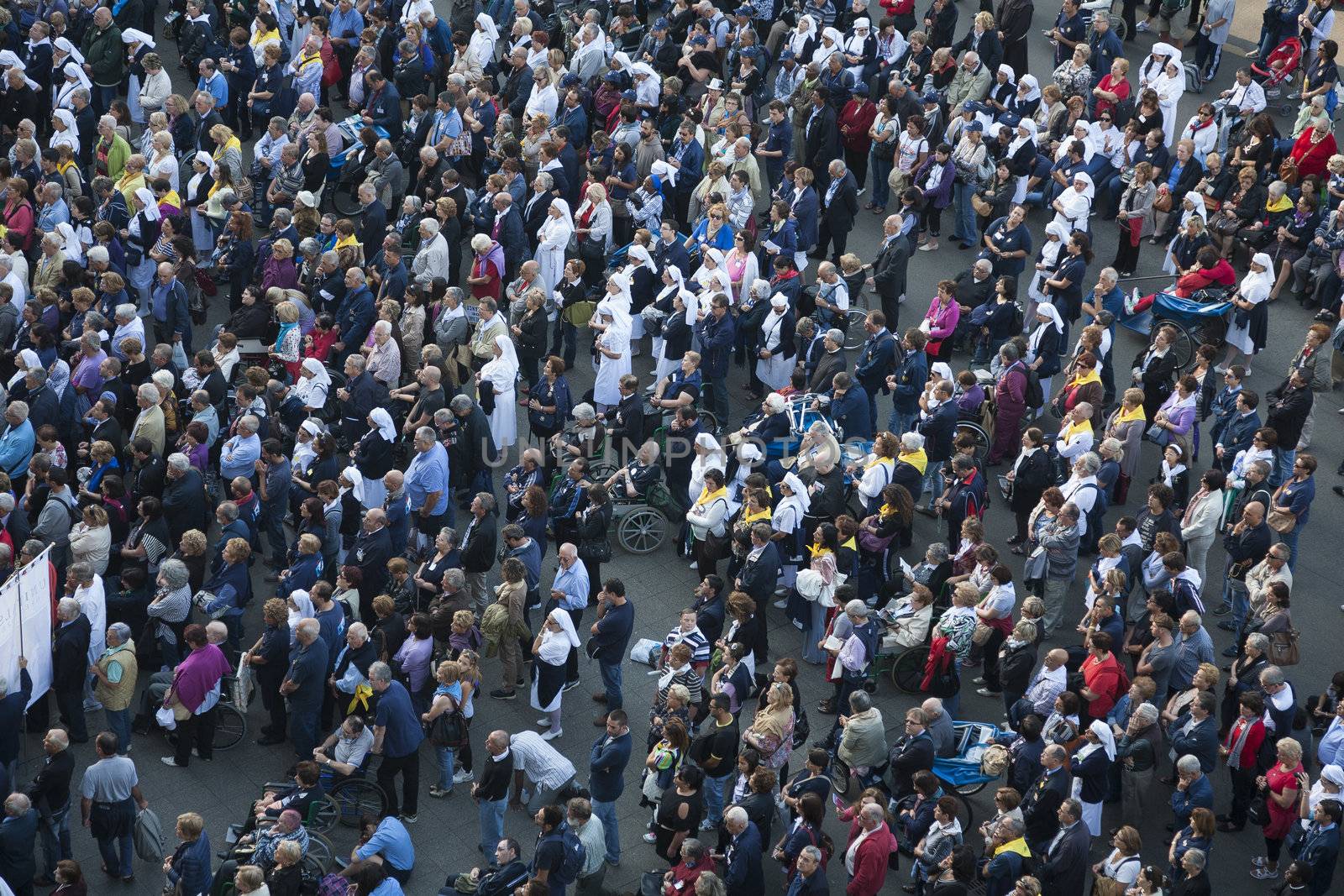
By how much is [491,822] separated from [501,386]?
16.6 feet

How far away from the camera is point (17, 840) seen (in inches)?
512

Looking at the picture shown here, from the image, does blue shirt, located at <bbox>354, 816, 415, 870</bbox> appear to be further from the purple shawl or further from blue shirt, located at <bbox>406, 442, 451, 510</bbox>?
blue shirt, located at <bbox>406, 442, 451, 510</bbox>

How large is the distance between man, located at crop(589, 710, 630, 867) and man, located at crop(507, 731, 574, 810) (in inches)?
8.6

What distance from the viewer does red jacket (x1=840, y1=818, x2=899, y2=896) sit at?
43.2ft

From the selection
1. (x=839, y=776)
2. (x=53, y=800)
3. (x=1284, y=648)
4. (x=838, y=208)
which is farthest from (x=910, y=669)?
(x=53, y=800)

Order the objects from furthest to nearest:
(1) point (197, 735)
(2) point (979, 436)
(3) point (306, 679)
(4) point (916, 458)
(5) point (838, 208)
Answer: (5) point (838, 208)
(2) point (979, 436)
(4) point (916, 458)
(1) point (197, 735)
(3) point (306, 679)

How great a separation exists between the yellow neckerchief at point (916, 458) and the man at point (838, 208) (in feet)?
15.0

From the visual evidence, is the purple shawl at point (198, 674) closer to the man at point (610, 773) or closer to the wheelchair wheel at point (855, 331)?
the man at point (610, 773)

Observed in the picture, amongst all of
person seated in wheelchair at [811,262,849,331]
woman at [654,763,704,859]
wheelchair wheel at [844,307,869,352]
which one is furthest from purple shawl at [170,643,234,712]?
wheelchair wheel at [844,307,869,352]

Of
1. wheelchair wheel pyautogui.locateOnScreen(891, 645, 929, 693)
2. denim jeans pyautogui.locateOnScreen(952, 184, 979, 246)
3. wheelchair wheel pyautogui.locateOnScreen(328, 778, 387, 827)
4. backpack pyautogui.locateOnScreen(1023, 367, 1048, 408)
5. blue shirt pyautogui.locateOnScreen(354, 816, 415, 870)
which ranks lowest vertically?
blue shirt pyautogui.locateOnScreen(354, 816, 415, 870)

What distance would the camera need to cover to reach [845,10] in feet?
82.8

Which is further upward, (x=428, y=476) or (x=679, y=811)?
(x=428, y=476)

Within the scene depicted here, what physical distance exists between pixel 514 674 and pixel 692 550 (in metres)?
2.50

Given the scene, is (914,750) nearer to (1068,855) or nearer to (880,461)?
(1068,855)
